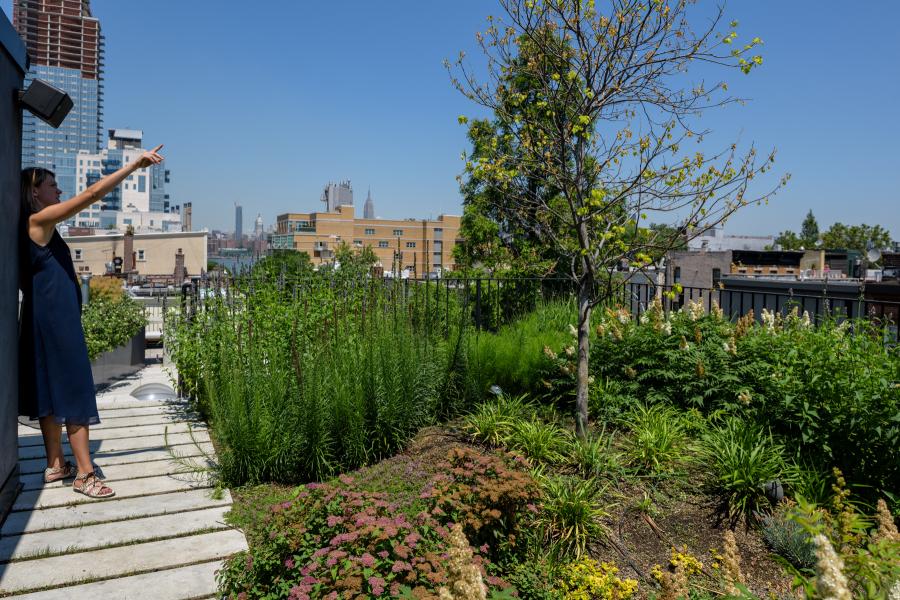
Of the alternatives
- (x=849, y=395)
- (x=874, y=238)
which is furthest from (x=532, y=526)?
(x=874, y=238)

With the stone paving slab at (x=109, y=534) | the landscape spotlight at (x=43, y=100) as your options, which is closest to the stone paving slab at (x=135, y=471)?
the stone paving slab at (x=109, y=534)

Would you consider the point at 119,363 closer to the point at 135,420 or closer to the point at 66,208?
the point at 135,420

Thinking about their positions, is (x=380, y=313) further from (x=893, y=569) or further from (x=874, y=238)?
(x=874, y=238)

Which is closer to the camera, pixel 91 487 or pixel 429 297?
pixel 91 487

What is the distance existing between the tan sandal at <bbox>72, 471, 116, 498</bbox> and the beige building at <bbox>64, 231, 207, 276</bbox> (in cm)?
6117

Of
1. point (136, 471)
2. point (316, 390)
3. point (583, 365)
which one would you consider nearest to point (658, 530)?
point (583, 365)

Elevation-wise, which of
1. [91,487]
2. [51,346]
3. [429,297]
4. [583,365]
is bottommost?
[91,487]

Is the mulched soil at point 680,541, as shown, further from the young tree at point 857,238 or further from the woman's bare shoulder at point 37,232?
the young tree at point 857,238

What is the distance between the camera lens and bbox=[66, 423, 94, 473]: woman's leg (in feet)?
11.7

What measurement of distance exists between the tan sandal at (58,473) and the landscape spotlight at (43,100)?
214cm

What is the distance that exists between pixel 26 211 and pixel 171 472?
1.88 meters

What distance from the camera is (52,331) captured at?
3480mm

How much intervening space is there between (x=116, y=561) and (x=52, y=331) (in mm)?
1449

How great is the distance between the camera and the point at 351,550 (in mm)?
2396
